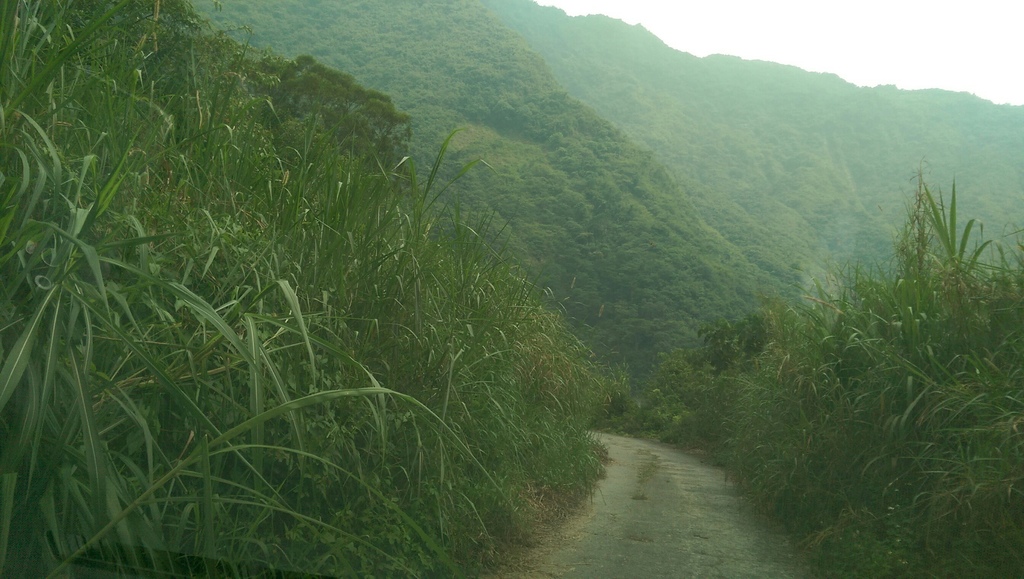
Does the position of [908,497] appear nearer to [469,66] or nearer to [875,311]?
[875,311]

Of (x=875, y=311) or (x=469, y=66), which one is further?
(x=469, y=66)

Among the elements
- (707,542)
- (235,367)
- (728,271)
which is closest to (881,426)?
(707,542)

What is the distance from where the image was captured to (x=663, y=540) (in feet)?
18.5

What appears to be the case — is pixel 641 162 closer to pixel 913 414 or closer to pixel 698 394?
pixel 698 394

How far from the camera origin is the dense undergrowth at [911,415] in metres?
4.26

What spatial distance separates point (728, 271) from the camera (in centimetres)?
2980

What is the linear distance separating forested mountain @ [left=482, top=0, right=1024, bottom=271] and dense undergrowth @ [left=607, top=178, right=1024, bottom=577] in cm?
113

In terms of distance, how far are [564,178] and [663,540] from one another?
728 inches

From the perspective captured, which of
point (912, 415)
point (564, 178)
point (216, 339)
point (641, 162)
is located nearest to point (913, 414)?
point (912, 415)

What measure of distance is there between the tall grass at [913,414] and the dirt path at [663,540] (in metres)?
0.36

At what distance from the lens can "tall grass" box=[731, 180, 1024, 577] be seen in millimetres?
4254

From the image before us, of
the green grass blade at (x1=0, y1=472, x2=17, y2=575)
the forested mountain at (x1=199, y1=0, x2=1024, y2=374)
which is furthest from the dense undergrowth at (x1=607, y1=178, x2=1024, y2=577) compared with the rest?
the green grass blade at (x1=0, y1=472, x2=17, y2=575)

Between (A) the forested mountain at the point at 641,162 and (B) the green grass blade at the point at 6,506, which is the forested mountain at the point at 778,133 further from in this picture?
(B) the green grass blade at the point at 6,506

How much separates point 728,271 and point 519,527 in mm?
26105
